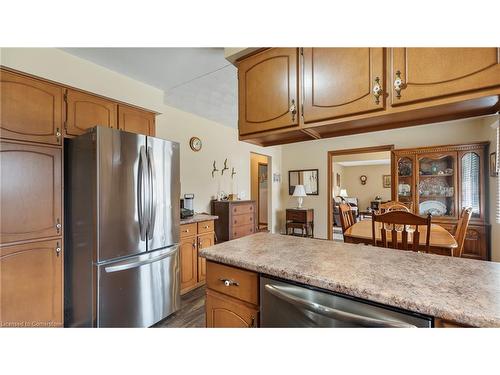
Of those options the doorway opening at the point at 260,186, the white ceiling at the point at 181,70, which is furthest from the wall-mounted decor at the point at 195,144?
the doorway opening at the point at 260,186

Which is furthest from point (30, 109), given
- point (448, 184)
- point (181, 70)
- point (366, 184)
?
point (366, 184)

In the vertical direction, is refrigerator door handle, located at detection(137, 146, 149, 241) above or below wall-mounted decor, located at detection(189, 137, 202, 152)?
below

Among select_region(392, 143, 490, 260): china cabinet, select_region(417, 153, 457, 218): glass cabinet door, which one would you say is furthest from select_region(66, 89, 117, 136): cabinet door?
select_region(417, 153, 457, 218): glass cabinet door

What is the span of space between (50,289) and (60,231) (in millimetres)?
449

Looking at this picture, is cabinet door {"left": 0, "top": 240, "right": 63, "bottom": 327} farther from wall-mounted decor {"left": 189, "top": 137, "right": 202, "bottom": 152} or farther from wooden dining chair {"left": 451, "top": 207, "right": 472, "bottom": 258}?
wooden dining chair {"left": 451, "top": 207, "right": 472, "bottom": 258}

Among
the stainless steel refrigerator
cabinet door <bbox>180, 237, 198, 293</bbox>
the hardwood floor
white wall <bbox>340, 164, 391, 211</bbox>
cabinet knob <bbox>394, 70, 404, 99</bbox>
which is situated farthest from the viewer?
white wall <bbox>340, 164, 391, 211</bbox>

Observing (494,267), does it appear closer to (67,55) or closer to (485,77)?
(485,77)

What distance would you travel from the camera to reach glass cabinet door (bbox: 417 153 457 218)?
3.48 m

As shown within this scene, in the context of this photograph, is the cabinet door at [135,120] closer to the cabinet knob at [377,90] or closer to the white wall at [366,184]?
the cabinet knob at [377,90]

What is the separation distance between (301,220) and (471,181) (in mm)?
2965

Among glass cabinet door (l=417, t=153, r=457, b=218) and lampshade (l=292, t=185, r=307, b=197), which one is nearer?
glass cabinet door (l=417, t=153, r=457, b=218)

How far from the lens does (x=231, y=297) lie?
3.60 ft

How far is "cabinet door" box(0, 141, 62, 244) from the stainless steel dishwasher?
179cm
